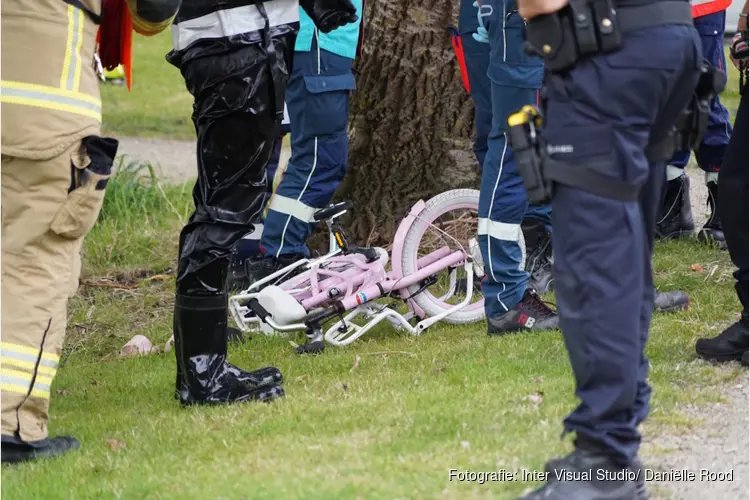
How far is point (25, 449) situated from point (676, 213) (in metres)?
4.48

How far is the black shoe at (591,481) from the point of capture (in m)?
2.96

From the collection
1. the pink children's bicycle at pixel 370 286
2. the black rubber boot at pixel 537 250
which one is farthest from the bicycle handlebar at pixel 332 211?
the black rubber boot at pixel 537 250

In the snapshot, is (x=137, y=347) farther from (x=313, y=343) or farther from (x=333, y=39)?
(x=333, y=39)

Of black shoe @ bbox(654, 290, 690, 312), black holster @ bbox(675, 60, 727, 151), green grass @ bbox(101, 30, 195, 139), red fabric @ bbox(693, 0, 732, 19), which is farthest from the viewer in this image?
green grass @ bbox(101, 30, 195, 139)

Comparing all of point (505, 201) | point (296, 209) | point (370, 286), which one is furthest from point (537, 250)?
point (296, 209)

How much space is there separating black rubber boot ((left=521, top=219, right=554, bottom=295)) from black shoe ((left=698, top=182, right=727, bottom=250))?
1.38 meters

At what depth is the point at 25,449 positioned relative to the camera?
3.78 metres

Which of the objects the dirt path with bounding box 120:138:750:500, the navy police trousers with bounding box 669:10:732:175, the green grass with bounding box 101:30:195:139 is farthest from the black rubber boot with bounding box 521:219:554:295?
the green grass with bounding box 101:30:195:139

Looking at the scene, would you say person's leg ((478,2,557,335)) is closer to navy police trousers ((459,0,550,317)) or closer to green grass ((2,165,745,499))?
navy police trousers ((459,0,550,317))

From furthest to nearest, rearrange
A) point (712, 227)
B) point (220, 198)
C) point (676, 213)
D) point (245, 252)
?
point (676, 213) < point (712, 227) < point (245, 252) < point (220, 198)

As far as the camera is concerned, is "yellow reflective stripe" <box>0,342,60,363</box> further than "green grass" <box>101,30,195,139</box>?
No

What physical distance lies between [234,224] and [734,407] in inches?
74.3

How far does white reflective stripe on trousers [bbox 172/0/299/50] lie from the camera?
404cm

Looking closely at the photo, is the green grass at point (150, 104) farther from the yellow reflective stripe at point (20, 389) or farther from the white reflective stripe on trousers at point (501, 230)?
the yellow reflective stripe at point (20, 389)
